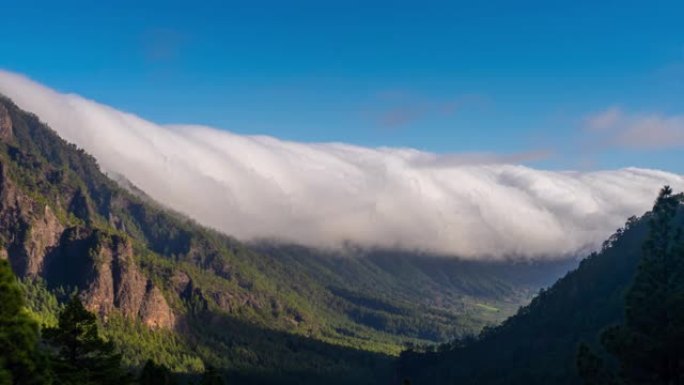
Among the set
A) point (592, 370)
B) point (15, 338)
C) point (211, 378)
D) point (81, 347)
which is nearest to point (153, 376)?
point (211, 378)

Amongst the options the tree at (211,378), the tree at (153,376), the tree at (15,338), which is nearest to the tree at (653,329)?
the tree at (211,378)

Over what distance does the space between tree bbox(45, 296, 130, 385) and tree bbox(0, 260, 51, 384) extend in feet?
30.4

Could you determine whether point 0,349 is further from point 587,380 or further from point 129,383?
point 587,380

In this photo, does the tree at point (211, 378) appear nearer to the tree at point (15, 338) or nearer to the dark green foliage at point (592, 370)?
the tree at point (15, 338)

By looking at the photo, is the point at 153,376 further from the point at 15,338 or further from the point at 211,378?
the point at 15,338

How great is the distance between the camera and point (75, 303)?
6462 centimetres

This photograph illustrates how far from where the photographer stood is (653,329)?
275ft

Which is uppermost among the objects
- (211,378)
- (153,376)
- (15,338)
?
(15,338)

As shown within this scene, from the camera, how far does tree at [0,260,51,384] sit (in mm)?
50062

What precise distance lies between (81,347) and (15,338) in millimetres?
13976

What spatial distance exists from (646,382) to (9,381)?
76.6m

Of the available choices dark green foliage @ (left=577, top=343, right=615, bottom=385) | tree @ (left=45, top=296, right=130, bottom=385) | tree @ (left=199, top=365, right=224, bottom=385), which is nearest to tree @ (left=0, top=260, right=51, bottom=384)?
tree @ (left=45, top=296, right=130, bottom=385)

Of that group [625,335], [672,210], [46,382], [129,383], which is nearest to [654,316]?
[625,335]

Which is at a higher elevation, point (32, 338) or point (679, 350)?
point (679, 350)
